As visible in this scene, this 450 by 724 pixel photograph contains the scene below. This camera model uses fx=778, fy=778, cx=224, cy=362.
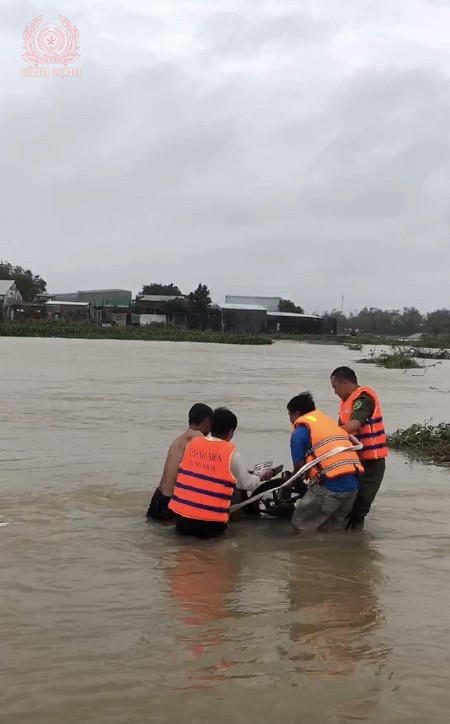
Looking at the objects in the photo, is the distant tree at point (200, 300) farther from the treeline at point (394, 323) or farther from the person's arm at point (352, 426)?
the person's arm at point (352, 426)

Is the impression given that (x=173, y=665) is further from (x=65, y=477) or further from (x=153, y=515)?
(x=65, y=477)

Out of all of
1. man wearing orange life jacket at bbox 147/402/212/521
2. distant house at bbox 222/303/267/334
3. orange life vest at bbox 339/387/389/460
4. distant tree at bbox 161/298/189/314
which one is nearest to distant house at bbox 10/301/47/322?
distant tree at bbox 161/298/189/314

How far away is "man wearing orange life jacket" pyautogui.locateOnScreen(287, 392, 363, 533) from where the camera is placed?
Answer: 6.17m

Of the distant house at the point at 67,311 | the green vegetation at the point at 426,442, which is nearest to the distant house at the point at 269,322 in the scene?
the distant house at the point at 67,311

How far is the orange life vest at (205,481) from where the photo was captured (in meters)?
5.98

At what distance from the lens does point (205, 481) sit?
19.7 feet

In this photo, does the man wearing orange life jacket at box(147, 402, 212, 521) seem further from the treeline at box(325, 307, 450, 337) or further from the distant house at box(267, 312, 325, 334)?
the treeline at box(325, 307, 450, 337)

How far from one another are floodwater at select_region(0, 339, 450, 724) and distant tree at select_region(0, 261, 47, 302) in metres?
92.3

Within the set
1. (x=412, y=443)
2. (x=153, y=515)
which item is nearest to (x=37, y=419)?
(x=412, y=443)

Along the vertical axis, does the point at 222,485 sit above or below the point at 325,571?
above

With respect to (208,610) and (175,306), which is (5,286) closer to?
(175,306)

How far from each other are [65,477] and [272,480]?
306 cm

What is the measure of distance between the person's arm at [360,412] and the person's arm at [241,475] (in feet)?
2.95

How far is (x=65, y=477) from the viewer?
880cm
